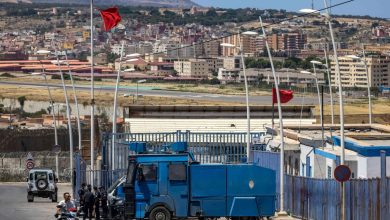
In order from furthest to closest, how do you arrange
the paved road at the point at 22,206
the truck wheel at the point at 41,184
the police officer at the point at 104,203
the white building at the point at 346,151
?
the truck wheel at the point at 41,184
the paved road at the point at 22,206
the police officer at the point at 104,203
the white building at the point at 346,151

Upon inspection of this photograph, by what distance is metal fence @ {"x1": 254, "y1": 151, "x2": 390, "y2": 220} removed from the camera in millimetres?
31688

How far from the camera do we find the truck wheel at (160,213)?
3434 centimetres

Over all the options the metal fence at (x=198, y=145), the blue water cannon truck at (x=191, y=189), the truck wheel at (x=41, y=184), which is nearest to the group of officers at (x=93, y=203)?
the blue water cannon truck at (x=191, y=189)

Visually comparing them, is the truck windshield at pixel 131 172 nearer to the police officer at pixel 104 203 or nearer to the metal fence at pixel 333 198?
the police officer at pixel 104 203

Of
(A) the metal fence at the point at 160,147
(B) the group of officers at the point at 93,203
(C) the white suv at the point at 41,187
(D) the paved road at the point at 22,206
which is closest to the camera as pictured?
(B) the group of officers at the point at 93,203

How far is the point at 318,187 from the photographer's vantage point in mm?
35062

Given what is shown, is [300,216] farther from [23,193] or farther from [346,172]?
[23,193]

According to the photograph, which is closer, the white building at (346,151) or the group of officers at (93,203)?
the white building at (346,151)

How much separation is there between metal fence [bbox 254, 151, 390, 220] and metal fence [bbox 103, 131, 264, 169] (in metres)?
7.62

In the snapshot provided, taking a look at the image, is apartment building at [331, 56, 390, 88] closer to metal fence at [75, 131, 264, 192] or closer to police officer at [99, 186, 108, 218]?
metal fence at [75, 131, 264, 192]

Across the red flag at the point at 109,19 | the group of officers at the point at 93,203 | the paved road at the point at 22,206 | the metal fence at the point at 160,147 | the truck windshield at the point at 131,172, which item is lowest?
the paved road at the point at 22,206

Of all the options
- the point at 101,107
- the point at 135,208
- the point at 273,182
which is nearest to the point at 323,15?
the point at 273,182

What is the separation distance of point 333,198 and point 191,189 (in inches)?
138

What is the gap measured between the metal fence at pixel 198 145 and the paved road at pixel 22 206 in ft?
9.00
